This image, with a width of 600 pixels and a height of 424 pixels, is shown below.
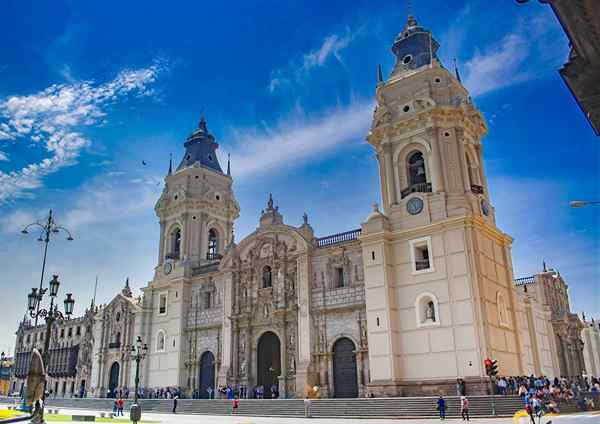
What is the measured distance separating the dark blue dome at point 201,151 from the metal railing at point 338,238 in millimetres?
17268

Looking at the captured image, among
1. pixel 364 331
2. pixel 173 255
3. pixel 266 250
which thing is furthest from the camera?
pixel 173 255

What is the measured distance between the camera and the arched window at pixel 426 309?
28375mm

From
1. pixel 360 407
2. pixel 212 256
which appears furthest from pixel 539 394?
pixel 212 256

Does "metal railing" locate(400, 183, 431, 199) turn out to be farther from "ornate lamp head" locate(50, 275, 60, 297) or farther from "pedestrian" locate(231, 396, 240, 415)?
"ornate lamp head" locate(50, 275, 60, 297)

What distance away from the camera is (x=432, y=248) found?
29.3 metres

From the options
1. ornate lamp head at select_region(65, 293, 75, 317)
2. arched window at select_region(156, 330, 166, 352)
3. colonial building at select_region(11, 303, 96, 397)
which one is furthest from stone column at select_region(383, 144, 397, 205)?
colonial building at select_region(11, 303, 96, 397)

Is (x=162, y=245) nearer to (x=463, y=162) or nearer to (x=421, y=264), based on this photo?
(x=421, y=264)

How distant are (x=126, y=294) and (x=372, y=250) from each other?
27573 mm

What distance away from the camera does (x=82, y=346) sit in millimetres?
51844

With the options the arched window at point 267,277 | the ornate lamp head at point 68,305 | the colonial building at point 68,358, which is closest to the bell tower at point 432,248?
the arched window at point 267,277

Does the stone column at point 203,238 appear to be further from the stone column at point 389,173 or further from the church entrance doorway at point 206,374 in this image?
the stone column at point 389,173

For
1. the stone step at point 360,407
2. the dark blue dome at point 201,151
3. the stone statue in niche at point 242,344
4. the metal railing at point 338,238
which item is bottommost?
the stone step at point 360,407

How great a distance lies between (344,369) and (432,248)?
9.25 metres

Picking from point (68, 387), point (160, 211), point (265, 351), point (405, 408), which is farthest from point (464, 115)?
point (68, 387)
